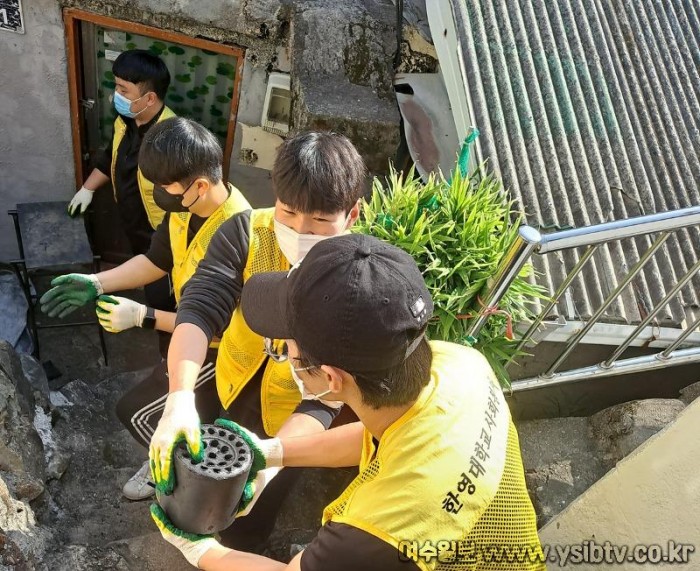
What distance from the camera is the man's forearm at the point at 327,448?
8.68 feet

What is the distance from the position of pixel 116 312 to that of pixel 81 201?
2144 mm

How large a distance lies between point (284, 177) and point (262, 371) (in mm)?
895

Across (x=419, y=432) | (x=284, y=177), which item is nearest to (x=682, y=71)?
(x=284, y=177)

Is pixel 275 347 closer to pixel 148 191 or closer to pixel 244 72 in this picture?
pixel 148 191

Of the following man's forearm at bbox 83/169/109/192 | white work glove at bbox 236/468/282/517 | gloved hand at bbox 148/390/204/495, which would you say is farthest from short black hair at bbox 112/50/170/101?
white work glove at bbox 236/468/282/517

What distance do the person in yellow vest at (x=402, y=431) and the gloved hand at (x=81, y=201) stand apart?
12.5ft

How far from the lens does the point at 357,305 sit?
180 centimetres

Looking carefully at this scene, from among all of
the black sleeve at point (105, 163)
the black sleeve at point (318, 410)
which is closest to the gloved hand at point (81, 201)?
the black sleeve at point (105, 163)

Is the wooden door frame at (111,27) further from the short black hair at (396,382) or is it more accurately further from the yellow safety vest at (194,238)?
the short black hair at (396,382)

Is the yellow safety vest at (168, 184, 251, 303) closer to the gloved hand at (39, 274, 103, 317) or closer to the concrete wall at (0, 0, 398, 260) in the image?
the gloved hand at (39, 274, 103, 317)

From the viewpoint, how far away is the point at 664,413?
11.7 ft

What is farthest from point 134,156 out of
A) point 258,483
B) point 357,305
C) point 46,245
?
point 357,305

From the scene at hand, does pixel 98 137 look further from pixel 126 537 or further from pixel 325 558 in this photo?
pixel 325 558

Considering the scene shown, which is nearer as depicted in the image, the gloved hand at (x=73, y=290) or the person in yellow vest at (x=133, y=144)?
the gloved hand at (x=73, y=290)
